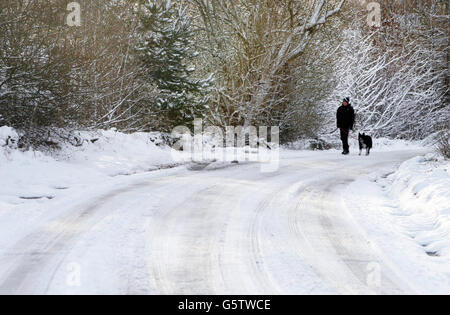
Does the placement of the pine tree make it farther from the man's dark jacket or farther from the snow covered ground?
the snow covered ground

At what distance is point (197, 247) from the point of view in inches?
152

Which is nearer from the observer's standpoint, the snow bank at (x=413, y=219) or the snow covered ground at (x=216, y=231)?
the snow covered ground at (x=216, y=231)

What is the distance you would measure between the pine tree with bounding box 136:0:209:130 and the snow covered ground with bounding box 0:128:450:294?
561 centimetres

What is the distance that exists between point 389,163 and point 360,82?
12.4m

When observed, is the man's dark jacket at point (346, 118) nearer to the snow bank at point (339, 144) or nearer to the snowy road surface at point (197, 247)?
the snow bank at point (339, 144)

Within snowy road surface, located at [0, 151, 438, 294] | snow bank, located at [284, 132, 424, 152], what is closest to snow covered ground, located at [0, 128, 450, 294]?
snowy road surface, located at [0, 151, 438, 294]

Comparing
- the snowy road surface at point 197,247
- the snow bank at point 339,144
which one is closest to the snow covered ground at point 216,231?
the snowy road surface at point 197,247

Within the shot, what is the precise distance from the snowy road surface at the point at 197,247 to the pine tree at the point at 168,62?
7309 millimetres

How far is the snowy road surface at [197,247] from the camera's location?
305 cm

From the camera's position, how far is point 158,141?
12492mm

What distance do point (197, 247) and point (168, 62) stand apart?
10586mm

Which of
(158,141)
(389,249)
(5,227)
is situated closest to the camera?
(389,249)
